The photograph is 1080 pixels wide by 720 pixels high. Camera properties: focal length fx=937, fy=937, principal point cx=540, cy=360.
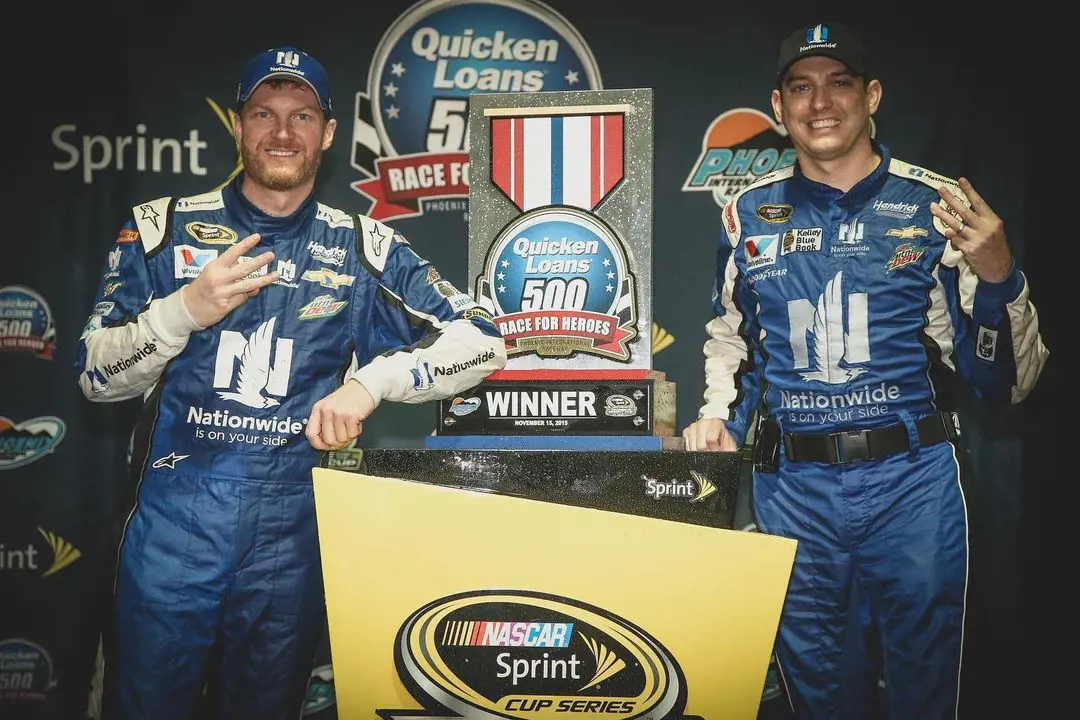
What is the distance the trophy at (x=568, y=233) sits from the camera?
2.26 metres

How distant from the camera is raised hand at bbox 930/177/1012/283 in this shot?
1922mm

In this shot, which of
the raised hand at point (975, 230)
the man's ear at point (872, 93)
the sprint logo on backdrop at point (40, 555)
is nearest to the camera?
the raised hand at point (975, 230)

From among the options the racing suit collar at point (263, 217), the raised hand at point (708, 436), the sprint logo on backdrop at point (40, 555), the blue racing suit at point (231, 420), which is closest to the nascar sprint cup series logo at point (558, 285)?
the blue racing suit at point (231, 420)

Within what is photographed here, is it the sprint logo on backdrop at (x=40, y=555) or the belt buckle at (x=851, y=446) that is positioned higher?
the belt buckle at (x=851, y=446)

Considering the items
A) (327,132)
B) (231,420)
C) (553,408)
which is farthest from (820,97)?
(231,420)

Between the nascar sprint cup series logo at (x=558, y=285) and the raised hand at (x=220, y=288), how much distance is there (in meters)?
0.61

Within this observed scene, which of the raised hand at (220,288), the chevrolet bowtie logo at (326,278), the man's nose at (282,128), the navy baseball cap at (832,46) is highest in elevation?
the navy baseball cap at (832,46)

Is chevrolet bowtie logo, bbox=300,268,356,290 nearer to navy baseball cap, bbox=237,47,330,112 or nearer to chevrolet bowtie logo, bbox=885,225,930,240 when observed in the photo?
navy baseball cap, bbox=237,47,330,112

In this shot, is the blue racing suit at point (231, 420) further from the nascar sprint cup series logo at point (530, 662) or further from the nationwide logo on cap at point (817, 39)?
the nationwide logo on cap at point (817, 39)

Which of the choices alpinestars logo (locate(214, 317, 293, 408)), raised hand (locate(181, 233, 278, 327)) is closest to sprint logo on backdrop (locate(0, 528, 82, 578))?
alpinestars logo (locate(214, 317, 293, 408))

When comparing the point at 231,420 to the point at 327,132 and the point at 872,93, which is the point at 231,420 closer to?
the point at 327,132

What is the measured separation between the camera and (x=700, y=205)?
322 cm

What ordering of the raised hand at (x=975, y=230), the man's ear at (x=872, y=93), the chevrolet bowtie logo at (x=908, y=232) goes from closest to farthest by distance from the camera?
the raised hand at (x=975, y=230) < the chevrolet bowtie logo at (x=908, y=232) < the man's ear at (x=872, y=93)

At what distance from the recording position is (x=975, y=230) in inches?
76.0
